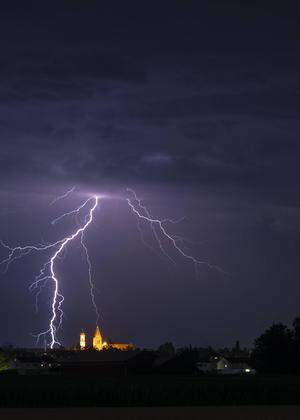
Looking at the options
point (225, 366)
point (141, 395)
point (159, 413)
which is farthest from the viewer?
point (225, 366)

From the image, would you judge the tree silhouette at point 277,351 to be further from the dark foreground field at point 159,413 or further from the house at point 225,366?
the dark foreground field at point 159,413

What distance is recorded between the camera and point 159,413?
39250mm

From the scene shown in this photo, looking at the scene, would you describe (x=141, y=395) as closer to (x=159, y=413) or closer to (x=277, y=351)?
(x=159, y=413)

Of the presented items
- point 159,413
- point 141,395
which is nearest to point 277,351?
point 141,395

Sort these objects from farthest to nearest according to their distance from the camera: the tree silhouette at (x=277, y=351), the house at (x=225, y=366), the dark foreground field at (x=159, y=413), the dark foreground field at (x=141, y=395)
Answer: the house at (x=225, y=366), the tree silhouette at (x=277, y=351), the dark foreground field at (x=141, y=395), the dark foreground field at (x=159, y=413)

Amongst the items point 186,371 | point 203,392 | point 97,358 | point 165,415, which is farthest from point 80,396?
point 97,358

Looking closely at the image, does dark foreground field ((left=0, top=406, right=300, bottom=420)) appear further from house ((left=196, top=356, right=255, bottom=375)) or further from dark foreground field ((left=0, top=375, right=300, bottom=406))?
house ((left=196, top=356, right=255, bottom=375))

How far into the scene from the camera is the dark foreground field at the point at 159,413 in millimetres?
36281

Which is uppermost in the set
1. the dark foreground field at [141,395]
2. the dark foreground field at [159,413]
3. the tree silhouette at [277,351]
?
the tree silhouette at [277,351]

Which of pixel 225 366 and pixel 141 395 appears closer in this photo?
pixel 141 395

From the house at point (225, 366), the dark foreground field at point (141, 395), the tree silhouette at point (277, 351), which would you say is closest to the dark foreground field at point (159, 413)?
the dark foreground field at point (141, 395)

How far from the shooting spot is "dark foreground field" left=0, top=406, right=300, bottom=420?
119ft

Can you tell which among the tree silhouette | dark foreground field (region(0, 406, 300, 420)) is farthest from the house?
dark foreground field (region(0, 406, 300, 420))

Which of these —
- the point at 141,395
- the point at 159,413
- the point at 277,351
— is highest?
the point at 277,351
